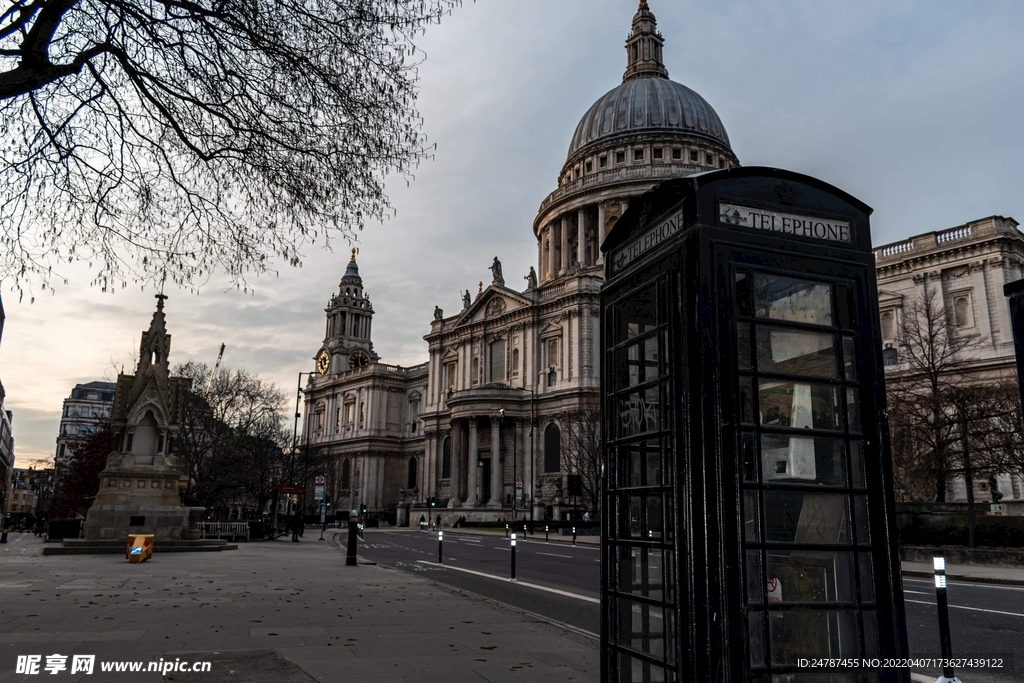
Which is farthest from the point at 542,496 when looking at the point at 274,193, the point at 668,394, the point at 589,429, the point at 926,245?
the point at 668,394

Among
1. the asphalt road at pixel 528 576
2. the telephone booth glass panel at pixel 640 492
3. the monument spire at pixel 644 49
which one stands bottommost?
the asphalt road at pixel 528 576

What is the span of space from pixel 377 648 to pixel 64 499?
1782 inches

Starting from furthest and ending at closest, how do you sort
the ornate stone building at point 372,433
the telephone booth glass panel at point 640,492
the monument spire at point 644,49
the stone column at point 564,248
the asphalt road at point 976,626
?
the monument spire at point 644,49 < the ornate stone building at point 372,433 < the stone column at point 564,248 < the asphalt road at point 976,626 < the telephone booth glass panel at point 640,492

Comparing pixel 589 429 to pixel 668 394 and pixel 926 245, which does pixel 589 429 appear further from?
pixel 668 394

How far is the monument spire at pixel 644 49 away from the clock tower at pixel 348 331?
4376 centimetres

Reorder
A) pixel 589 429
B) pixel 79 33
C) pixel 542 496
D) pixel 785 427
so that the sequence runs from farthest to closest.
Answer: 1. pixel 542 496
2. pixel 589 429
3. pixel 79 33
4. pixel 785 427

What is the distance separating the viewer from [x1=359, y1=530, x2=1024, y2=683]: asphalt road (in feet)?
30.9

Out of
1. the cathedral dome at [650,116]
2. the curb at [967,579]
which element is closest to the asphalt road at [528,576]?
the curb at [967,579]

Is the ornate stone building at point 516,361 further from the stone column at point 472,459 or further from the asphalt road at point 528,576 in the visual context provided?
the asphalt road at point 528,576

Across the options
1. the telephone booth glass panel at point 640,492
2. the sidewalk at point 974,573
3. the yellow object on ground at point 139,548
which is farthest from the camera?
the yellow object on ground at point 139,548

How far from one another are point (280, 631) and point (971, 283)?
51.6 meters

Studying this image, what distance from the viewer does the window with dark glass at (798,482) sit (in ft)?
12.7

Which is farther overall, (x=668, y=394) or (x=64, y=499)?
(x=64, y=499)

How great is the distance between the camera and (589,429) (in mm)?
49312
